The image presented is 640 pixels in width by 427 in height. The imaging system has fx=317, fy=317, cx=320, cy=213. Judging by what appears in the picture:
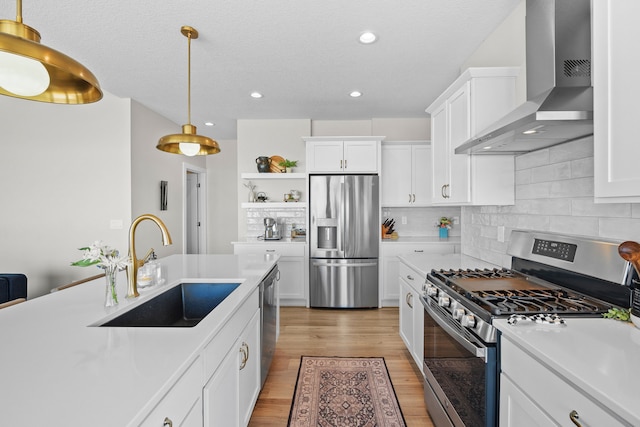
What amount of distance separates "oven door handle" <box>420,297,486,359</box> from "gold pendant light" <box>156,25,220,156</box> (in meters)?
1.85

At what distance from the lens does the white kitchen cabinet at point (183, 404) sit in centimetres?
77

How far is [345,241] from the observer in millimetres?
4059

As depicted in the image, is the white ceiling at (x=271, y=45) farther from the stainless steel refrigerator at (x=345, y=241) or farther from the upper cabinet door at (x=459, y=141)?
the stainless steel refrigerator at (x=345, y=241)

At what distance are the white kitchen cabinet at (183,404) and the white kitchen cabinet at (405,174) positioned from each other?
3613 millimetres

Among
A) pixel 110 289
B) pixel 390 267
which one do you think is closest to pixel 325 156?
pixel 390 267

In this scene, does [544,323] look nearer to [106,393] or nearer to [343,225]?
[106,393]

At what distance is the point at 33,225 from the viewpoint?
3.77 m

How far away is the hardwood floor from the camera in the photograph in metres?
2.07

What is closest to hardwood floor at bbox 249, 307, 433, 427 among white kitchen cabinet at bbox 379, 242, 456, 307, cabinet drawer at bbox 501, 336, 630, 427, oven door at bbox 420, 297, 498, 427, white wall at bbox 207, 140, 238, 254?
white kitchen cabinet at bbox 379, 242, 456, 307

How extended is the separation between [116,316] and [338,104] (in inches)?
137

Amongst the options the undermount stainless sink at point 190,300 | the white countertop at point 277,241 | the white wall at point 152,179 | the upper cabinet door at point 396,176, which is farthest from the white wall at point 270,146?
the undermount stainless sink at point 190,300

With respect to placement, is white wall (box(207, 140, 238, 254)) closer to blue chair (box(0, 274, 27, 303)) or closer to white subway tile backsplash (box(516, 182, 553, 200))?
blue chair (box(0, 274, 27, 303))

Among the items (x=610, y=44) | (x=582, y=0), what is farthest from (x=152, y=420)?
(x=582, y=0)

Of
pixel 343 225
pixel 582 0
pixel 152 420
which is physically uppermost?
pixel 582 0
